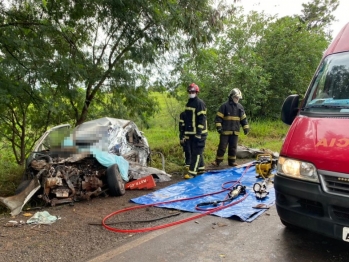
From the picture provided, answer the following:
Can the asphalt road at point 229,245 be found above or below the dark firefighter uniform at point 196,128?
below

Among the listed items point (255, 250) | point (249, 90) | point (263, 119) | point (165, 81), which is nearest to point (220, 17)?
point (165, 81)

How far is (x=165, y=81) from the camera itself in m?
8.96

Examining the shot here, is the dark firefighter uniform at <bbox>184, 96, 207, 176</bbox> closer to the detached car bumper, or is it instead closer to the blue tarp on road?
the blue tarp on road

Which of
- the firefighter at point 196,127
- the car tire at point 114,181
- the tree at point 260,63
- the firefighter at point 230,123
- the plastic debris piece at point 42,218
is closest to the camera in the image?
the plastic debris piece at point 42,218

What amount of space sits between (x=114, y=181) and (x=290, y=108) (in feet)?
9.89

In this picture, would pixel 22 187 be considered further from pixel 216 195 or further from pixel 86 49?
pixel 86 49

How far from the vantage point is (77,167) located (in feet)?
17.2

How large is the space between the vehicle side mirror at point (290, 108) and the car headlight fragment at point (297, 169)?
2.98 feet

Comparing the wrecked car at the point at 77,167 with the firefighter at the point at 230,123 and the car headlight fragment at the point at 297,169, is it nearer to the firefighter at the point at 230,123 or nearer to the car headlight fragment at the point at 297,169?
the firefighter at the point at 230,123

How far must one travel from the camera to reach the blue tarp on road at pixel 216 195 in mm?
4340

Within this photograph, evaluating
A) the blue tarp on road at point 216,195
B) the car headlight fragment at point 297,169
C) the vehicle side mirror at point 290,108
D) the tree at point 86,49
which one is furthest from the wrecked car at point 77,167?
the car headlight fragment at point 297,169

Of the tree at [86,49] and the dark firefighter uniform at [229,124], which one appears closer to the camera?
the tree at [86,49]

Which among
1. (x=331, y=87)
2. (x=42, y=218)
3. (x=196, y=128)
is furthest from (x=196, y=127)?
(x=42, y=218)

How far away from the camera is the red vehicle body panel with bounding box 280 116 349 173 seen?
261 centimetres
